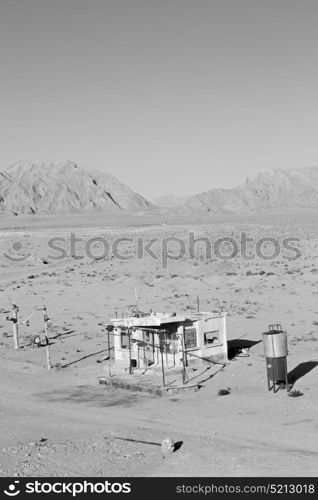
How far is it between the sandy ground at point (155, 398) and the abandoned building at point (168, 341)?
3.41 feet

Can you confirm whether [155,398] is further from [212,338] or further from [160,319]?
[212,338]

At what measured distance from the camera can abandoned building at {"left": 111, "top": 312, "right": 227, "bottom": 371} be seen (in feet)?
88.2

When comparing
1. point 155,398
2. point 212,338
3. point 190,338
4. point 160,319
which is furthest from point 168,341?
point 212,338

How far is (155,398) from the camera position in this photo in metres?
23.5

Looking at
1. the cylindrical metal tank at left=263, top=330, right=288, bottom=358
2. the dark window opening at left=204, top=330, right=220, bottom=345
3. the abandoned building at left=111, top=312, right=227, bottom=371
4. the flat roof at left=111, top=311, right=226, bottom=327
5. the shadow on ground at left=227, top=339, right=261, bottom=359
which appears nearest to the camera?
the cylindrical metal tank at left=263, top=330, right=288, bottom=358

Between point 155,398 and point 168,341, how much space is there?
13.8ft

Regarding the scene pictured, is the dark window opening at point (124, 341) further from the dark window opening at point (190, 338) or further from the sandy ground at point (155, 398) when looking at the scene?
the dark window opening at point (190, 338)

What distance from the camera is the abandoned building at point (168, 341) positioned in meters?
26.9

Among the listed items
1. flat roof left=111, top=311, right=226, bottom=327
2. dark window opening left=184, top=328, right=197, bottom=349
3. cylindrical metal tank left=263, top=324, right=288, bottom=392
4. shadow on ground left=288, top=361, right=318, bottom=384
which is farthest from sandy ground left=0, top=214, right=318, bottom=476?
flat roof left=111, top=311, right=226, bottom=327

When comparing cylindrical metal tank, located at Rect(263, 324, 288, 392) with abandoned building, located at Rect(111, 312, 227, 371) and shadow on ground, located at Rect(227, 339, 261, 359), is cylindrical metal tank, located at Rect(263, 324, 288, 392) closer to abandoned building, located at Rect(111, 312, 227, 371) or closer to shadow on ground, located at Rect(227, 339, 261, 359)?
abandoned building, located at Rect(111, 312, 227, 371)

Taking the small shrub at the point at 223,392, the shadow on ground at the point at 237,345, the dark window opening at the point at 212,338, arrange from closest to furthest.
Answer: the small shrub at the point at 223,392 → the dark window opening at the point at 212,338 → the shadow on ground at the point at 237,345

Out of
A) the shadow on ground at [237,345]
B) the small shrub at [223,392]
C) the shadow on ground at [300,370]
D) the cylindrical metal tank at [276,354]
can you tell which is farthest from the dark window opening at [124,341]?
the cylindrical metal tank at [276,354]

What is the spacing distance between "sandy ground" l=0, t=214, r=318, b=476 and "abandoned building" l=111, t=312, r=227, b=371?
104 centimetres

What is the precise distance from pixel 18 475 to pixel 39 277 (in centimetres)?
4745
